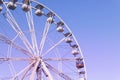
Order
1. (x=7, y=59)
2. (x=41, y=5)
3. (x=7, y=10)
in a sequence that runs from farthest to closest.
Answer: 1. (x=41, y=5)
2. (x=7, y=10)
3. (x=7, y=59)

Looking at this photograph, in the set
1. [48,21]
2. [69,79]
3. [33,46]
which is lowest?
[69,79]

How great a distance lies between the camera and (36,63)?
82.9 ft

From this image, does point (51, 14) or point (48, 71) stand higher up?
point (51, 14)

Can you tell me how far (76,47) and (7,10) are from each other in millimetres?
6654

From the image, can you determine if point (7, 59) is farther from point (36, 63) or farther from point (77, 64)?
point (77, 64)

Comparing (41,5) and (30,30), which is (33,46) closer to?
(30,30)

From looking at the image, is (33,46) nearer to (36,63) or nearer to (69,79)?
(36,63)

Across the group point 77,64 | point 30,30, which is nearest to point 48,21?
point 30,30

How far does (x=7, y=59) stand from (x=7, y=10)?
405cm

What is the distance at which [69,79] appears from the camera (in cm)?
2758

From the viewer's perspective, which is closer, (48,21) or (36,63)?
(36,63)

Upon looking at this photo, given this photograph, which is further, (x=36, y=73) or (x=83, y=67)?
(x=83, y=67)

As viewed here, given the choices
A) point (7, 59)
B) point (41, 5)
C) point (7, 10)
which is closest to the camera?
point (7, 59)

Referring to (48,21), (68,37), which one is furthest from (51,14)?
(68,37)
